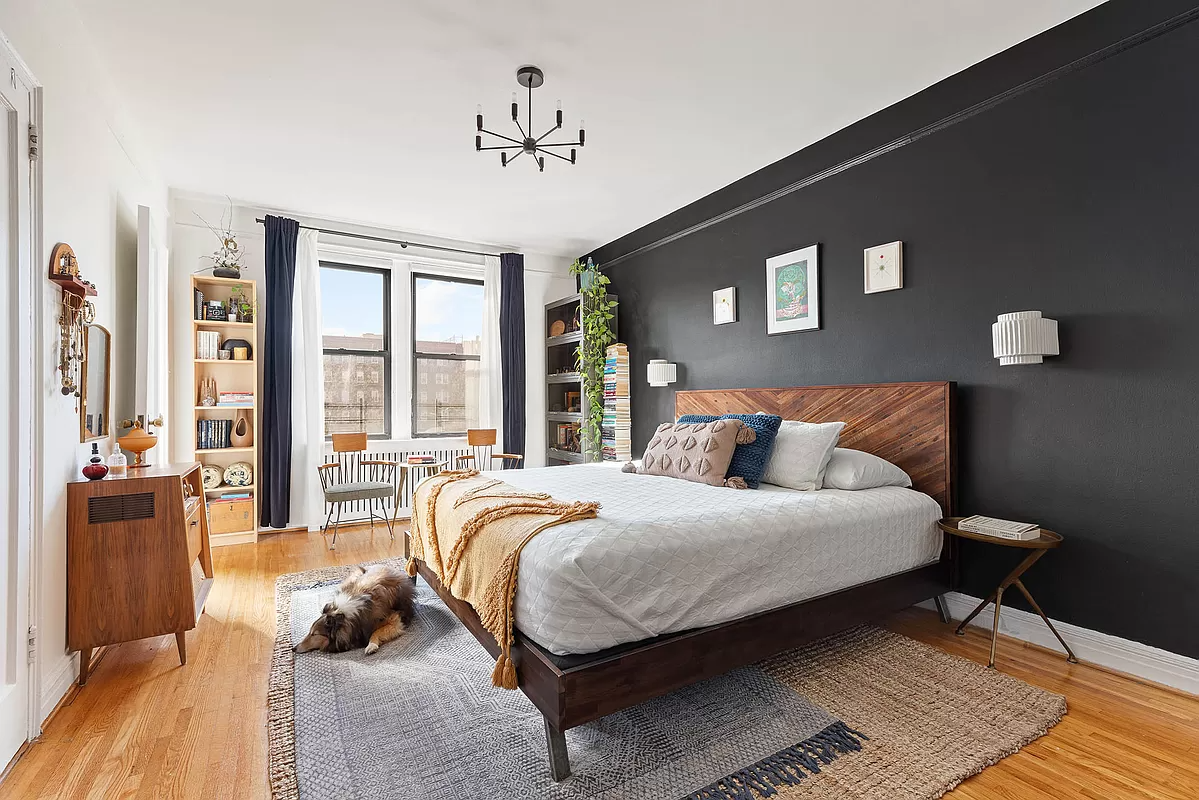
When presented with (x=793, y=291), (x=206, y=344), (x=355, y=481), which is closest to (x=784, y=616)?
(x=793, y=291)

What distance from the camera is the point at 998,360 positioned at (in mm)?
2715

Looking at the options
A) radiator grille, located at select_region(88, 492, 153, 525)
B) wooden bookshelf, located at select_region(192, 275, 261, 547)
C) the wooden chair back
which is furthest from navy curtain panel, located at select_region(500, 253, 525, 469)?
radiator grille, located at select_region(88, 492, 153, 525)

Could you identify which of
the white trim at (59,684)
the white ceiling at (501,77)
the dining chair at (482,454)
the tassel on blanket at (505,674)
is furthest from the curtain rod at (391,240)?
the tassel on blanket at (505,674)

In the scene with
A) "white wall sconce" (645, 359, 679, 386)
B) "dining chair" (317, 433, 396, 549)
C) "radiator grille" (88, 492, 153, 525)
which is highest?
"white wall sconce" (645, 359, 679, 386)

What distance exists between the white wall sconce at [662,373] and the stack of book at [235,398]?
3264mm

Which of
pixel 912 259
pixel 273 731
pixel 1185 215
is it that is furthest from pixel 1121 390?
pixel 273 731

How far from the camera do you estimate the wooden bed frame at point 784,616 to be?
5.55 ft

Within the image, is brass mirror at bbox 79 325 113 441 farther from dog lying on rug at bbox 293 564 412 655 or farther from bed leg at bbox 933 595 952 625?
bed leg at bbox 933 595 952 625

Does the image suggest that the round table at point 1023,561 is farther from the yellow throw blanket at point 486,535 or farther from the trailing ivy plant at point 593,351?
the trailing ivy plant at point 593,351

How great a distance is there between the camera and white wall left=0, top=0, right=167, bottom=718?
6.68 feet

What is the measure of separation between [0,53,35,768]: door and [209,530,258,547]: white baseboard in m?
2.71

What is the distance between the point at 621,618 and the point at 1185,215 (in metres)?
2.60

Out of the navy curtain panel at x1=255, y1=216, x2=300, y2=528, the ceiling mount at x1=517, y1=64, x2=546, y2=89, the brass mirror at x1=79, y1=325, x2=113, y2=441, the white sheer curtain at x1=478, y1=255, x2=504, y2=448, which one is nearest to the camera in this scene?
the brass mirror at x1=79, y1=325, x2=113, y2=441

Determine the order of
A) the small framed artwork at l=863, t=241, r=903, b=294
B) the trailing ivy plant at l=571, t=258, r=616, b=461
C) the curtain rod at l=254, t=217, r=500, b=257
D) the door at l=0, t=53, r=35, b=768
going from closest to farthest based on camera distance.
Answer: the door at l=0, t=53, r=35, b=768, the small framed artwork at l=863, t=241, r=903, b=294, the curtain rod at l=254, t=217, r=500, b=257, the trailing ivy plant at l=571, t=258, r=616, b=461
